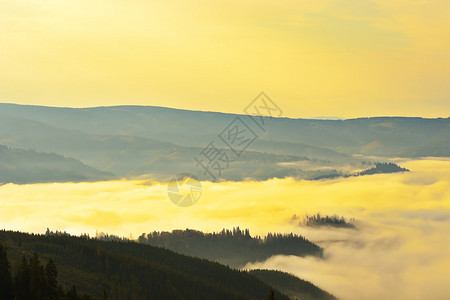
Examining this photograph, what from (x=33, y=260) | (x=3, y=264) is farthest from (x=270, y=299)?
(x=3, y=264)

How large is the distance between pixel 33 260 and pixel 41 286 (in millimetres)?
7540

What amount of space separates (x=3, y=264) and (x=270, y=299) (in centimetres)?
8315

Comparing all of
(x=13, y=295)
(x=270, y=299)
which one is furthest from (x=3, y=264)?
(x=270, y=299)

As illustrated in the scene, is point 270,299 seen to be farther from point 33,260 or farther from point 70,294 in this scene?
point 33,260

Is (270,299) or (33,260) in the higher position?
(33,260)

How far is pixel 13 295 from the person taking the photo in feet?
588

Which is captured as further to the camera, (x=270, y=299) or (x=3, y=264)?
(x=3, y=264)

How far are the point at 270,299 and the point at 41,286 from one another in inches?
2657

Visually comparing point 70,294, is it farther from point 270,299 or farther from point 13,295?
point 270,299

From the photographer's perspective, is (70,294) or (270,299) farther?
(70,294)

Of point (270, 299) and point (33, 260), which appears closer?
point (270, 299)

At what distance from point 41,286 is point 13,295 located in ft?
31.3

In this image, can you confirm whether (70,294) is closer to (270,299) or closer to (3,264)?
(3,264)

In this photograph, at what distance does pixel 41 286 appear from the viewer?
176m
